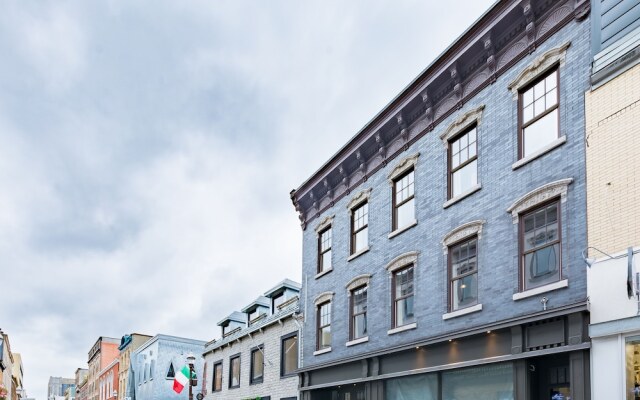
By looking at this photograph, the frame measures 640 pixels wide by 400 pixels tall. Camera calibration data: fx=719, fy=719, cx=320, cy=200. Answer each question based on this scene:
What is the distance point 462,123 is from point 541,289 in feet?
17.6

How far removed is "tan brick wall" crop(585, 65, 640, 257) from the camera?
12.6 metres

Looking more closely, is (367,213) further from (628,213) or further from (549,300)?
(628,213)

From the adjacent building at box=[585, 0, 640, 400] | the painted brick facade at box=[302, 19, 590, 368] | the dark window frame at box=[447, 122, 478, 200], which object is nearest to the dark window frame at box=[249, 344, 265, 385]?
the painted brick facade at box=[302, 19, 590, 368]

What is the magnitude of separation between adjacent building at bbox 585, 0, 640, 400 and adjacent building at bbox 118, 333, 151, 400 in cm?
5561

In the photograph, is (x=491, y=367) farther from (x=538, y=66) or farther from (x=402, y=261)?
(x=538, y=66)

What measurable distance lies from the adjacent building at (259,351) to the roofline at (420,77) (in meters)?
6.49

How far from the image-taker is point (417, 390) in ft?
62.2

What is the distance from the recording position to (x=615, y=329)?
40.7ft

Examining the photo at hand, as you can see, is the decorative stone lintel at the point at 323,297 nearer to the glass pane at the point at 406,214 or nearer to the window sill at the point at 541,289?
the glass pane at the point at 406,214

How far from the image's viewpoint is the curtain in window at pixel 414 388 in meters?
18.3

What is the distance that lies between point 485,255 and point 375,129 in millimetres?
6785

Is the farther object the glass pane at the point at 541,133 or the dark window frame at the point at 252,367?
the dark window frame at the point at 252,367

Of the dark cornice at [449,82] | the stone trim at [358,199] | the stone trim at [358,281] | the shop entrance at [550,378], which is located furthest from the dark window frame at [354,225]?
the shop entrance at [550,378]

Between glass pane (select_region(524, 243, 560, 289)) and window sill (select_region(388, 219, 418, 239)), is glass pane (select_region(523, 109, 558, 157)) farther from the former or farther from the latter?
window sill (select_region(388, 219, 418, 239))
